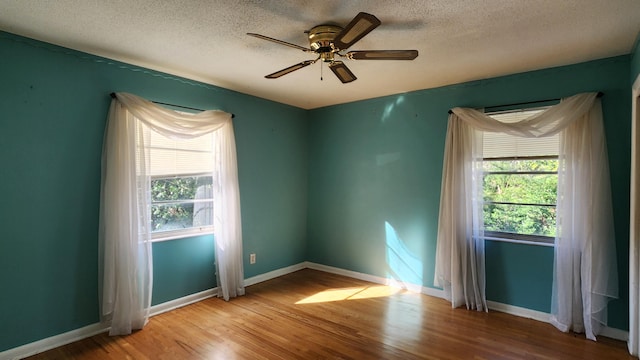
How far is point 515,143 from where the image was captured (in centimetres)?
343

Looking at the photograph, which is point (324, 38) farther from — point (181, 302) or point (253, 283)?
point (253, 283)

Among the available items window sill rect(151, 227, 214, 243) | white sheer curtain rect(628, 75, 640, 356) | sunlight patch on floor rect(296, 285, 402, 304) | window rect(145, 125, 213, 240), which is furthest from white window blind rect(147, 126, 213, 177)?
white sheer curtain rect(628, 75, 640, 356)

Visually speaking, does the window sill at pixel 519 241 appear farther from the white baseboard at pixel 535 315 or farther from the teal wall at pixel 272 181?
the white baseboard at pixel 535 315

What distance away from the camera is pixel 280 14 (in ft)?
7.23

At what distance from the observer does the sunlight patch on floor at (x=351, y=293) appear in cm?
381

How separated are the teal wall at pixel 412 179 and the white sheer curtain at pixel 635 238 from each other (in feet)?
1.03

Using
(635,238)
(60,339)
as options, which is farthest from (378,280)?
(60,339)

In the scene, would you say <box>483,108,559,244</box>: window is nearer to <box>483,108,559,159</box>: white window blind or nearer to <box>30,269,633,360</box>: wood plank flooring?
<box>483,108,559,159</box>: white window blind

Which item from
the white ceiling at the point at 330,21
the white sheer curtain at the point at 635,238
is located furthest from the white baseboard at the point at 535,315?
the white ceiling at the point at 330,21

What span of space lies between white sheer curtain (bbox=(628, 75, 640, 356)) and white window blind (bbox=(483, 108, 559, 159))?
0.65 meters

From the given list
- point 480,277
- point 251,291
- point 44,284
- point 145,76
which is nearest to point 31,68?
point 145,76

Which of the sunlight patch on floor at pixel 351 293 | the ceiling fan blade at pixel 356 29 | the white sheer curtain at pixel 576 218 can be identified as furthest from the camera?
the sunlight patch on floor at pixel 351 293

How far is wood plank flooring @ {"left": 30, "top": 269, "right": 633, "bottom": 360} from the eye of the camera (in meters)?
2.64

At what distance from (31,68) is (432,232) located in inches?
160
